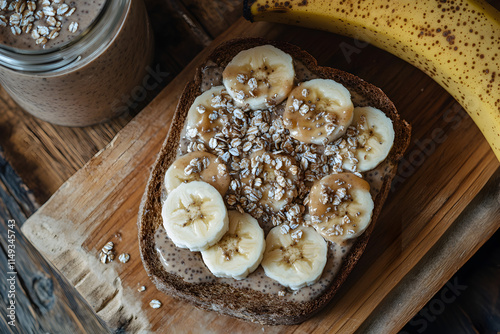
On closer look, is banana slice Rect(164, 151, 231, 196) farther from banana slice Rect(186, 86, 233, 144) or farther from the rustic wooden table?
the rustic wooden table

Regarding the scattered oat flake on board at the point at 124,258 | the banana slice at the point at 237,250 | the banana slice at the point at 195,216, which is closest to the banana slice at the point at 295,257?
the banana slice at the point at 237,250

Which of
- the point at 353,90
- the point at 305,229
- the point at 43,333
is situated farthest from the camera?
the point at 43,333

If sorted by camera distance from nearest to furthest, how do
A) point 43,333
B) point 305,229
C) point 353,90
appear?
point 305,229 → point 353,90 → point 43,333

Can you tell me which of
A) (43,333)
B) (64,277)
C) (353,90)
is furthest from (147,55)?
(43,333)

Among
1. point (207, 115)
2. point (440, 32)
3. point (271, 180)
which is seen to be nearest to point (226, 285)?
point (271, 180)

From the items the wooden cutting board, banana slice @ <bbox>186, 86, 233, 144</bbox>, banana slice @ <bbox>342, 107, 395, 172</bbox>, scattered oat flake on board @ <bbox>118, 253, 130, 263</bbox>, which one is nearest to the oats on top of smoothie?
banana slice @ <bbox>186, 86, 233, 144</bbox>

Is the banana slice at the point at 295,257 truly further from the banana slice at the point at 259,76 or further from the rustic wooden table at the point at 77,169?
the rustic wooden table at the point at 77,169

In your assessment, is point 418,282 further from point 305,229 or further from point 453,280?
point 305,229
